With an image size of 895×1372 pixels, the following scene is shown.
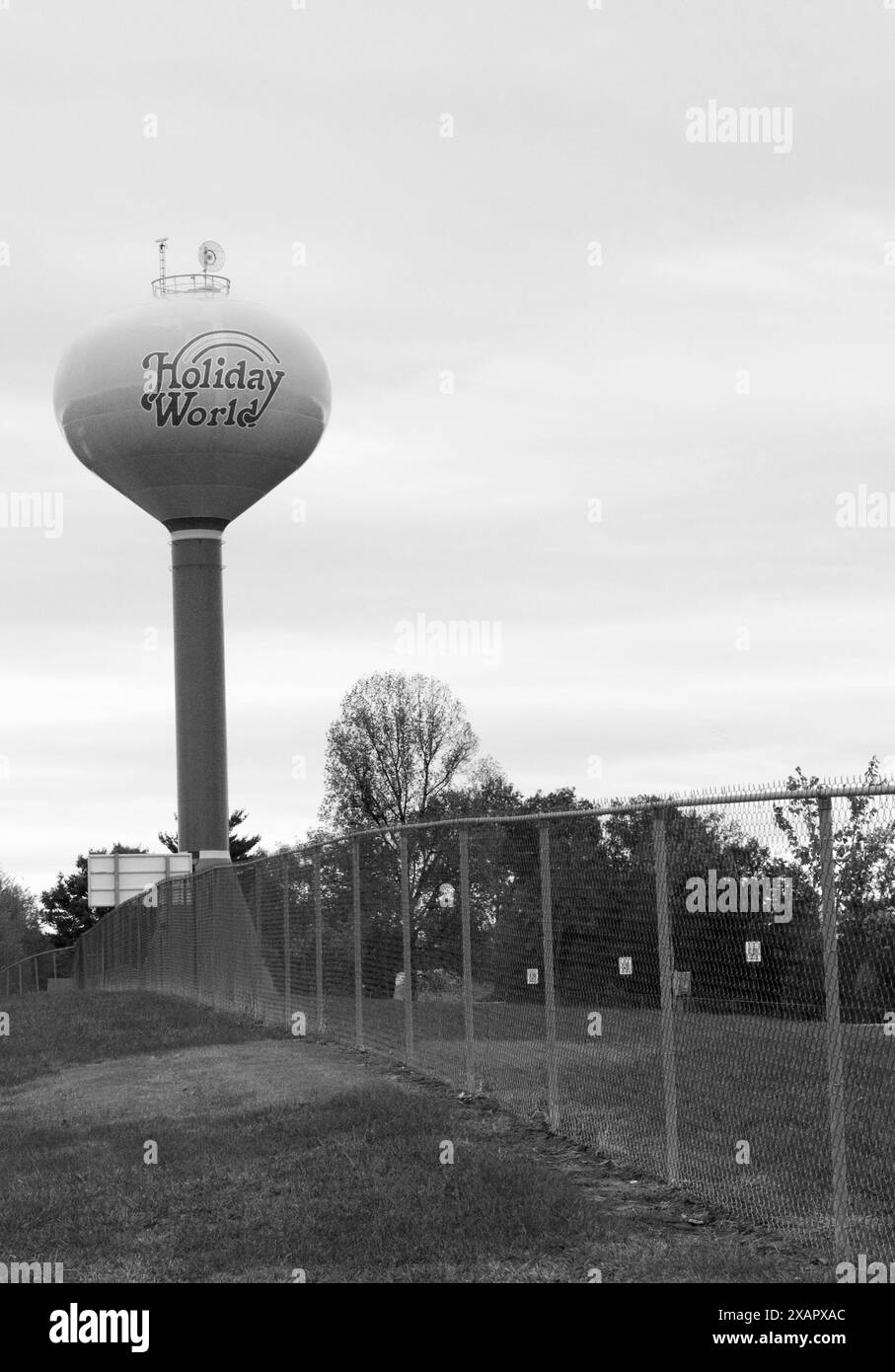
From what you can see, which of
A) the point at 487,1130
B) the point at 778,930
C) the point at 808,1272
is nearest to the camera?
the point at 808,1272

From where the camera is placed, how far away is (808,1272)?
748 centimetres

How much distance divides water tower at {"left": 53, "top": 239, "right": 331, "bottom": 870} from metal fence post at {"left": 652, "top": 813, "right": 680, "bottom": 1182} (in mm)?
22978

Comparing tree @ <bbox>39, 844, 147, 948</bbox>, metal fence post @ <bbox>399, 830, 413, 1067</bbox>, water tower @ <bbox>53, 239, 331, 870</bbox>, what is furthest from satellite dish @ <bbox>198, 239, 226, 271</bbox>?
tree @ <bbox>39, 844, 147, 948</bbox>

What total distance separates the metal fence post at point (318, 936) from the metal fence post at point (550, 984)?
6.48 m

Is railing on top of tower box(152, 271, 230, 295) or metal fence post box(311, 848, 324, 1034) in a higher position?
railing on top of tower box(152, 271, 230, 295)

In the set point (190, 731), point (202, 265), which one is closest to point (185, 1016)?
point (190, 731)

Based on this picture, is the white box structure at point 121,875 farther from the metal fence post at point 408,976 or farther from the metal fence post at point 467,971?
the metal fence post at point 467,971

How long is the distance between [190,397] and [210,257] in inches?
166

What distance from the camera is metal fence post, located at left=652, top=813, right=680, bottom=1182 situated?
9336 millimetres

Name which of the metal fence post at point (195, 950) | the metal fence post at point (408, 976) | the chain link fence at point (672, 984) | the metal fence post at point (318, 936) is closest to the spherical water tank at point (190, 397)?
the metal fence post at point (195, 950)

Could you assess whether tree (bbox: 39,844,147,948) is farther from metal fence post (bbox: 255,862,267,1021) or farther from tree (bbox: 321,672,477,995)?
metal fence post (bbox: 255,862,267,1021)

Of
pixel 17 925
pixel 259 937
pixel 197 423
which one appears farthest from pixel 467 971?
pixel 17 925

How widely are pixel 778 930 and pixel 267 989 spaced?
42.6ft

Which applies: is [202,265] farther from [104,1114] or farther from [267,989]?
[104,1114]
